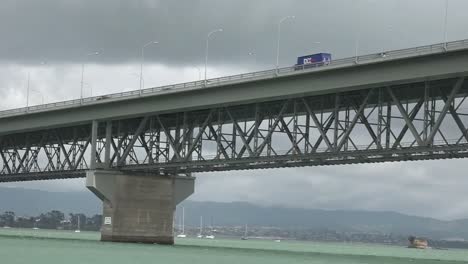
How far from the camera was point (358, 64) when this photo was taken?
7162 centimetres

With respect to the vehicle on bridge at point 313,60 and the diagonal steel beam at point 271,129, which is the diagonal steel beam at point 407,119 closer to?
the vehicle on bridge at point 313,60

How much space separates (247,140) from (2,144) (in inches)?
2634

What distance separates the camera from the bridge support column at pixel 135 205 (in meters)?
104

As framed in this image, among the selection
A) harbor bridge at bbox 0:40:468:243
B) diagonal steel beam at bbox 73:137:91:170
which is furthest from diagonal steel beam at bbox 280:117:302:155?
diagonal steel beam at bbox 73:137:91:170

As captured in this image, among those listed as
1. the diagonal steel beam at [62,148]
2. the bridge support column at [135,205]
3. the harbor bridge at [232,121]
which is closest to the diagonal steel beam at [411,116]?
the harbor bridge at [232,121]

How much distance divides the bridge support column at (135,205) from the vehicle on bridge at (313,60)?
108 feet

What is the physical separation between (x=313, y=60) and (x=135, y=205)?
35.4m

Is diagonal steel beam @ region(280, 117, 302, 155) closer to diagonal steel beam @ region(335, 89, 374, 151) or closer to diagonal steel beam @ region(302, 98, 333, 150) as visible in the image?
diagonal steel beam @ region(302, 98, 333, 150)

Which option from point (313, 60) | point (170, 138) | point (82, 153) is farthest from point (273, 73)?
point (82, 153)

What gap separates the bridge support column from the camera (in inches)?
4092

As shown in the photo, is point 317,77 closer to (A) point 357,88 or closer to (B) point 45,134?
(A) point 357,88

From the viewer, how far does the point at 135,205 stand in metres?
105

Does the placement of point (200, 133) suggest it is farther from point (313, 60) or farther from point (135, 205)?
point (313, 60)

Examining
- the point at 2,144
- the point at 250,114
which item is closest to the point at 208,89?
the point at 250,114
